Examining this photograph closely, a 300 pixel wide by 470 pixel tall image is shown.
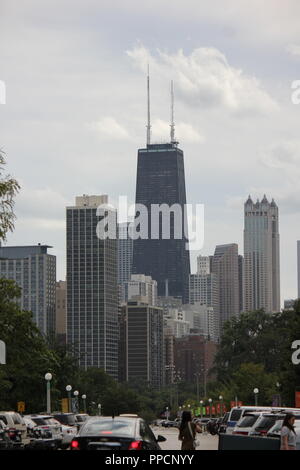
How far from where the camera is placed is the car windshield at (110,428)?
27.1 metres

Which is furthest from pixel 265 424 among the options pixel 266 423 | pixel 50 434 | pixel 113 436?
pixel 113 436

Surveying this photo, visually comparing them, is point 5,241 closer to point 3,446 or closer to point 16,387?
point 3,446

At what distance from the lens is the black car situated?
26.7 metres

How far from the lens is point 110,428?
89.8ft

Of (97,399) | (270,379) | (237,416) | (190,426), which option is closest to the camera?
(190,426)

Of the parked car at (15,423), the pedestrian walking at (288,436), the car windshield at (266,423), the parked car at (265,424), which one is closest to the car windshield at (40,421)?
the parked car at (15,423)

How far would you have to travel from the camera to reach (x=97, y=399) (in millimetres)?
198625

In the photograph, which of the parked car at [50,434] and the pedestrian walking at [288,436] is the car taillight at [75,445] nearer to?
the pedestrian walking at [288,436]

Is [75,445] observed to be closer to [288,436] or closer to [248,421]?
[288,436]

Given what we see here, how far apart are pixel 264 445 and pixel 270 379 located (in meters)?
97.9

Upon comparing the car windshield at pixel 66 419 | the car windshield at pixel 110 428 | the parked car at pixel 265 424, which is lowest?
the car windshield at pixel 66 419

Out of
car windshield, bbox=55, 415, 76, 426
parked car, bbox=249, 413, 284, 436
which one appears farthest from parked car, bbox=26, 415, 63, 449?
parked car, bbox=249, 413, 284, 436

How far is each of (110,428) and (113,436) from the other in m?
0.52

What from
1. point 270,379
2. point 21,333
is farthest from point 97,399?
point 21,333
